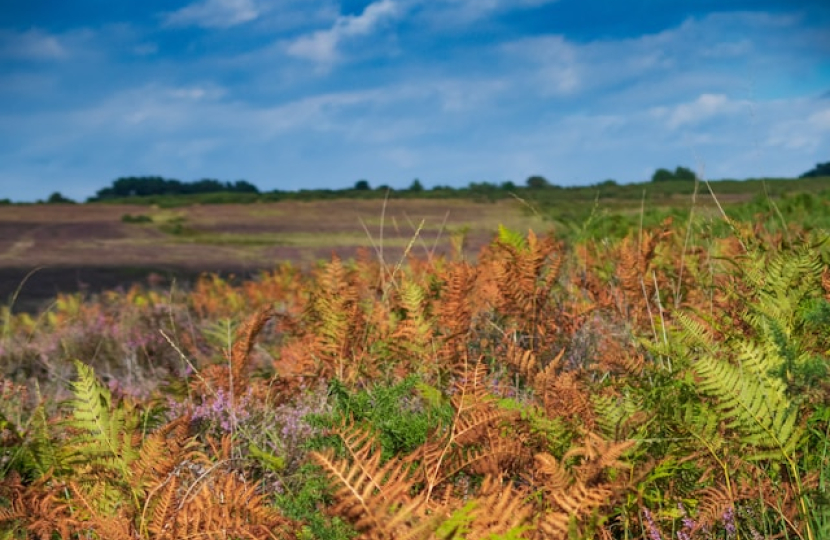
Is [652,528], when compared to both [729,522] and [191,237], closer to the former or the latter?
[729,522]

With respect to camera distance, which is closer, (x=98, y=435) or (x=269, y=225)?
(x=98, y=435)

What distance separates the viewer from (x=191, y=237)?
22.0 metres

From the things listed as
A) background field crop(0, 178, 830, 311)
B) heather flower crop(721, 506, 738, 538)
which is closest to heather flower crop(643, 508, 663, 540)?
heather flower crop(721, 506, 738, 538)

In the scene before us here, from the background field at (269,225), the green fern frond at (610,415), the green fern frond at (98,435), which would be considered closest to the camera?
the green fern frond at (610,415)

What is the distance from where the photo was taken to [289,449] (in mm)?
2471

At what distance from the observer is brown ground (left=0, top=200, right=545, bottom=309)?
1367 centimetres

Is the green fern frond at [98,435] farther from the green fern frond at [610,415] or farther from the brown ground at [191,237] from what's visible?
the brown ground at [191,237]

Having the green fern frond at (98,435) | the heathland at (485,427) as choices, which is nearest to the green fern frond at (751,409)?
the heathland at (485,427)

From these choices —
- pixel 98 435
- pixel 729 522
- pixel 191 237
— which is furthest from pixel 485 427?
pixel 191 237

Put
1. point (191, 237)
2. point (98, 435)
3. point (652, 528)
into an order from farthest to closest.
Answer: point (191, 237) < point (98, 435) < point (652, 528)

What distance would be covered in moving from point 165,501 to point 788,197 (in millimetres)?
10472

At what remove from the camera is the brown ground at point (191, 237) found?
44.9 ft

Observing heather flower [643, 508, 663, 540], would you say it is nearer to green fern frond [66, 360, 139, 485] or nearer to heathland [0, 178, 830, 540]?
heathland [0, 178, 830, 540]

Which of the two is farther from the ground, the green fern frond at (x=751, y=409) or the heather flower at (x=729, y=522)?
the green fern frond at (x=751, y=409)
